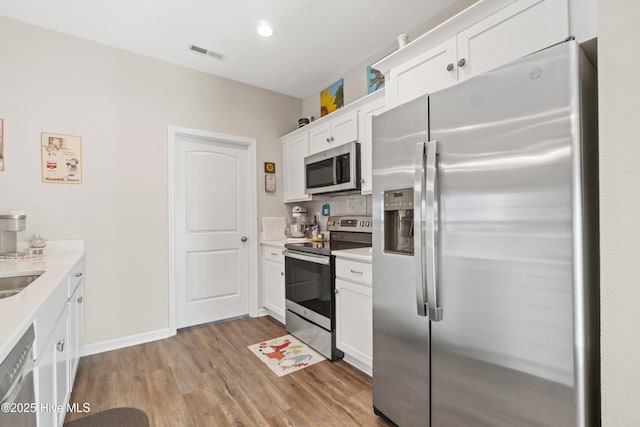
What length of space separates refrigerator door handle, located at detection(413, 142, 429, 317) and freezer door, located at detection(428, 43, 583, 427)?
0.23ft

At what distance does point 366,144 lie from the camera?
8.23ft

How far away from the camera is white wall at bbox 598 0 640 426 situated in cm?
71

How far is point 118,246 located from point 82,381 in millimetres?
1067

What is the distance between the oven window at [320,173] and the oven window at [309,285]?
31.8 inches

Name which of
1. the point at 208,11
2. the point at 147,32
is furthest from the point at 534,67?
the point at 147,32

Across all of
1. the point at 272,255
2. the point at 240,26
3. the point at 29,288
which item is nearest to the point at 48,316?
the point at 29,288

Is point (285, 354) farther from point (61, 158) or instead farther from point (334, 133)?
point (61, 158)

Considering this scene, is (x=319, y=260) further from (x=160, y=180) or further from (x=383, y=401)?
(x=160, y=180)

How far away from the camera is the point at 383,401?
1.62m

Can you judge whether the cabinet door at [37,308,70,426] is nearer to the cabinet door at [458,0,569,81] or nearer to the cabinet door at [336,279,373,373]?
the cabinet door at [336,279,373,373]

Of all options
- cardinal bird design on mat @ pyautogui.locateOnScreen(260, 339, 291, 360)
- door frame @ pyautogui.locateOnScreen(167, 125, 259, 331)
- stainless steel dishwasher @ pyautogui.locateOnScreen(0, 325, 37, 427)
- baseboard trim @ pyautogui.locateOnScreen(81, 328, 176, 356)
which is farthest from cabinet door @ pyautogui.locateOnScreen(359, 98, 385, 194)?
baseboard trim @ pyautogui.locateOnScreen(81, 328, 176, 356)

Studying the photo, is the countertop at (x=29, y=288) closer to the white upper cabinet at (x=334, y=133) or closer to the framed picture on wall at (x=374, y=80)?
the white upper cabinet at (x=334, y=133)

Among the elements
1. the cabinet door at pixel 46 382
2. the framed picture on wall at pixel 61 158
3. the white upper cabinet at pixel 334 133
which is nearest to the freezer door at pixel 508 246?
the white upper cabinet at pixel 334 133

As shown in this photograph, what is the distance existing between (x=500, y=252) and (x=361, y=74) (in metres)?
A: 2.43
